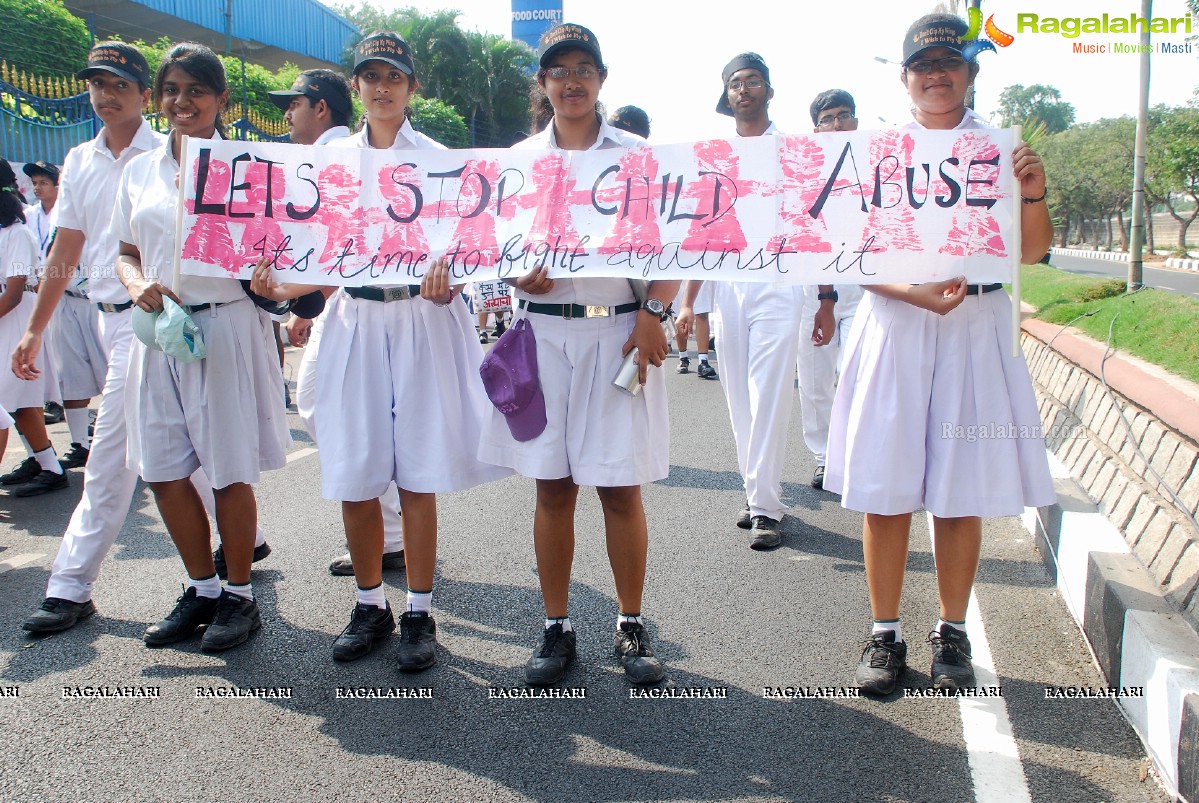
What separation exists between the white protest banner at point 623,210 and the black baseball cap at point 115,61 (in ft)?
2.43

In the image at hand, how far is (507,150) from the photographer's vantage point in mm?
3357

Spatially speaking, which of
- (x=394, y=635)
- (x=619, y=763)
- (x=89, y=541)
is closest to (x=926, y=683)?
(x=619, y=763)

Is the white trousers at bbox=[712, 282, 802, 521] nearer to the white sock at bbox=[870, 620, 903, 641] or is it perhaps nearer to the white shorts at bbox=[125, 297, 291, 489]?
the white sock at bbox=[870, 620, 903, 641]

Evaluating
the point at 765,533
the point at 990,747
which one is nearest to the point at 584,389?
the point at 990,747

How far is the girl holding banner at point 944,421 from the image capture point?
3145 millimetres

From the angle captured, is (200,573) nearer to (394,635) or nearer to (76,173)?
(394,635)

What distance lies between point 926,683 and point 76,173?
3.82 meters

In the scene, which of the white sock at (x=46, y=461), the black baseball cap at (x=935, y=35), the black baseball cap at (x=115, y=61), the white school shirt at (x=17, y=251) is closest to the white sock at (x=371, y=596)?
the black baseball cap at (x=115, y=61)

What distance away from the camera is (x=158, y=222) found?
352cm

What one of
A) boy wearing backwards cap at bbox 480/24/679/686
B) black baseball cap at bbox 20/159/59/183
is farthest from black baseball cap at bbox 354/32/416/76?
black baseball cap at bbox 20/159/59/183

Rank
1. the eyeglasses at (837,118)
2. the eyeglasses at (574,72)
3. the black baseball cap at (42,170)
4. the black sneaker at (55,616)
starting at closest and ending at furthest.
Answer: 1. the eyeglasses at (574,72)
2. the black sneaker at (55,616)
3. the eyeglasses at (837,118)
4. the black baseball cap at (42,170)

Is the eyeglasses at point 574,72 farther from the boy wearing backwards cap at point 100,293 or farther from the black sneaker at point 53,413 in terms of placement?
the black sneaker at point 53,413

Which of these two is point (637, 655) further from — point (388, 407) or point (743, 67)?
point (743, 67)

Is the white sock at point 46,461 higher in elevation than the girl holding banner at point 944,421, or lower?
lower
